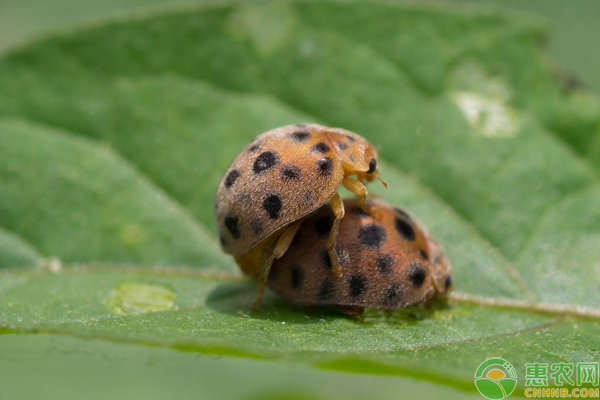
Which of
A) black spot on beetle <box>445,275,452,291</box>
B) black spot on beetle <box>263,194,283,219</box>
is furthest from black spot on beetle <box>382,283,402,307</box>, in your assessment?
black spot on beetle <box>263,194,283,219</box>

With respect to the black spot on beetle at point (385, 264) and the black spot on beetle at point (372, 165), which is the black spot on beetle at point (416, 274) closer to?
the black spot on beetle at point (385, 264)

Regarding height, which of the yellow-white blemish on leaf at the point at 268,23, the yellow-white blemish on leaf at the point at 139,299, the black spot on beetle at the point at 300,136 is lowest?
the yellow-white blemish on leaf at the point at 139,299

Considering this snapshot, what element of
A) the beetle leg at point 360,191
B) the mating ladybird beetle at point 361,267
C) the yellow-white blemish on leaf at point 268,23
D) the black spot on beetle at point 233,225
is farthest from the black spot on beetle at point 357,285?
the yellow-white blemish on leaf at point 268,23

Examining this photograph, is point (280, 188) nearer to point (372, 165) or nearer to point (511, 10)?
point (372, 165)

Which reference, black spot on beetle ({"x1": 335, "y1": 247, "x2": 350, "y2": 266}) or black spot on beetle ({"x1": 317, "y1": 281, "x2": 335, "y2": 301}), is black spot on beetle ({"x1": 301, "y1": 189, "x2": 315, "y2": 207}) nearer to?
black spot on beetle ({"x1": 335, "y1": 247, "x2": 350, "y2": 266})

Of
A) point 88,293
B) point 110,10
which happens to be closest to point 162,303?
point 88,293

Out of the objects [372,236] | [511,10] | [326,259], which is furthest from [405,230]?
[511,10]

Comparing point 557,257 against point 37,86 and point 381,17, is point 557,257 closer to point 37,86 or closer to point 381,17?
point 381,17
